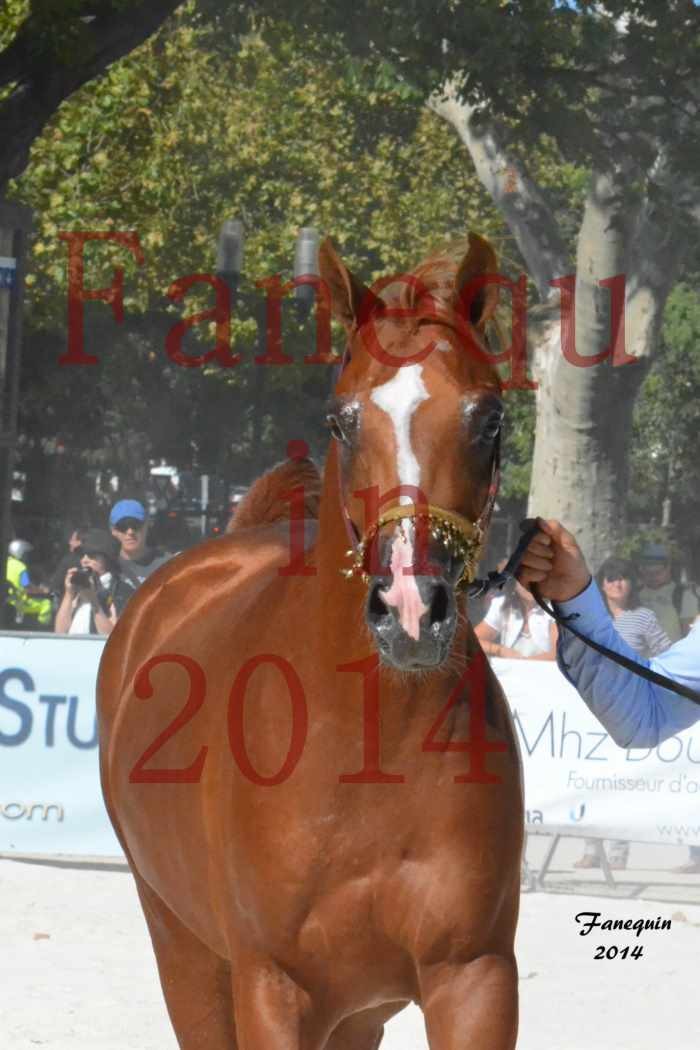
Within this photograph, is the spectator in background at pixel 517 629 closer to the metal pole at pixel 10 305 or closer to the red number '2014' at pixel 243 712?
the metal pole at pixel 10 305

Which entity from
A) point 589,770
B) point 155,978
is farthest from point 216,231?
point 155,978

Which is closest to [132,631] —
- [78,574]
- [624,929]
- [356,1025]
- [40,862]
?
→ [356,1025]

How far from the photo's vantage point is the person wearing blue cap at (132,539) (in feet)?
33.7

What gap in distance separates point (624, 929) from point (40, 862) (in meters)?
3.29

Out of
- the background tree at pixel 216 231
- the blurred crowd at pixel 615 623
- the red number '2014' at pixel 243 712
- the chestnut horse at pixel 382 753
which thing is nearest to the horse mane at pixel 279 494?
the red number '2014' at pixel 243 712

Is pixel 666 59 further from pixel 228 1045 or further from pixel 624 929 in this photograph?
pixel 228 1045

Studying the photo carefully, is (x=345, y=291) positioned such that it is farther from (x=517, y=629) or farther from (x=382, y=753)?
(x=517, y=629)

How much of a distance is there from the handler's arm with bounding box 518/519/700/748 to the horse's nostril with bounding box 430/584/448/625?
2.16ft

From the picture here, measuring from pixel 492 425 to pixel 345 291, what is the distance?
0.42 meters

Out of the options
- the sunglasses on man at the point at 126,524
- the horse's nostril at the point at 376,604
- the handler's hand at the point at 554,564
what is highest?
the sunglasses on man at the point at 126,524

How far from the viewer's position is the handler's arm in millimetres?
3420

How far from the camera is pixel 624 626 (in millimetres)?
8867

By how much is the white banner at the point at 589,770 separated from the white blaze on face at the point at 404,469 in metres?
5.66

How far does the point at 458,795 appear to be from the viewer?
3092 mm
